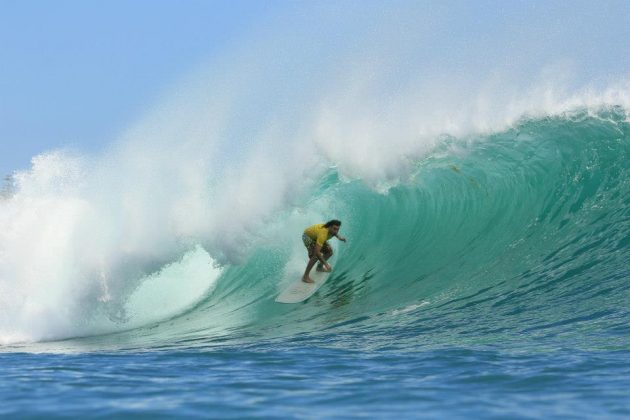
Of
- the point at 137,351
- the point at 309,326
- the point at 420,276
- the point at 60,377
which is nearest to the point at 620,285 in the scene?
the point at 420,276

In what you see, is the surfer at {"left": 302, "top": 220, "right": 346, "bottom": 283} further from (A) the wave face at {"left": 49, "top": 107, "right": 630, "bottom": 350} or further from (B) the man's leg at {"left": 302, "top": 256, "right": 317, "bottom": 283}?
(A) the wave face at {"left": 49, "top": 107, "right": 630, "bottom": 350}

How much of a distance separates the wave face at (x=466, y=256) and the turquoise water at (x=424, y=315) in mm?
33

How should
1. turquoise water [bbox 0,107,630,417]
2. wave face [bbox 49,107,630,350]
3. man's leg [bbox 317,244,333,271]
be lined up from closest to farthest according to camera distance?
1. turquoise water [bbox 0,107,630,417]
2. wave face [bbox 49,107,630,350]
3. man's leg [bbox 317,244,333,271]

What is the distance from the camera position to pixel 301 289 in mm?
10492

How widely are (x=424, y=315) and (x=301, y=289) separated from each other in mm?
2428

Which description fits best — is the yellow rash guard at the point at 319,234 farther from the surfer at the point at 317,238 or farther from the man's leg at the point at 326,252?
the man's leg at the point at 326,252

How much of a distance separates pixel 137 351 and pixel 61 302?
121 inches

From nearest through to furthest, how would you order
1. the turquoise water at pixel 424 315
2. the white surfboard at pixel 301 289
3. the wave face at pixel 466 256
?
the turquoise water at pixel 424 315 < the wave face at pixel 466 256 < the white surfboard at pixel 301 289

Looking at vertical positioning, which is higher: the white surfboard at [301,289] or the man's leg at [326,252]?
the man's leg at [326,252]

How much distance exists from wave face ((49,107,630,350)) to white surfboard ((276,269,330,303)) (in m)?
0.16

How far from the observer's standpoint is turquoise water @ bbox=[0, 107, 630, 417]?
Answer: 4.64 meters

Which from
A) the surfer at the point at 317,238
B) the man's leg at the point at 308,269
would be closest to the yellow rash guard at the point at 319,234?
the surfer at the point at 317,238

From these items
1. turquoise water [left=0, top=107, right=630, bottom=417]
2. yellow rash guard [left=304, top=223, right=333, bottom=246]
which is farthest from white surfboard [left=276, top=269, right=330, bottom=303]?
yellow rash guard [left=304, top=223, right=333, bottom=246]

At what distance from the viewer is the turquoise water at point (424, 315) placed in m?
4.64
